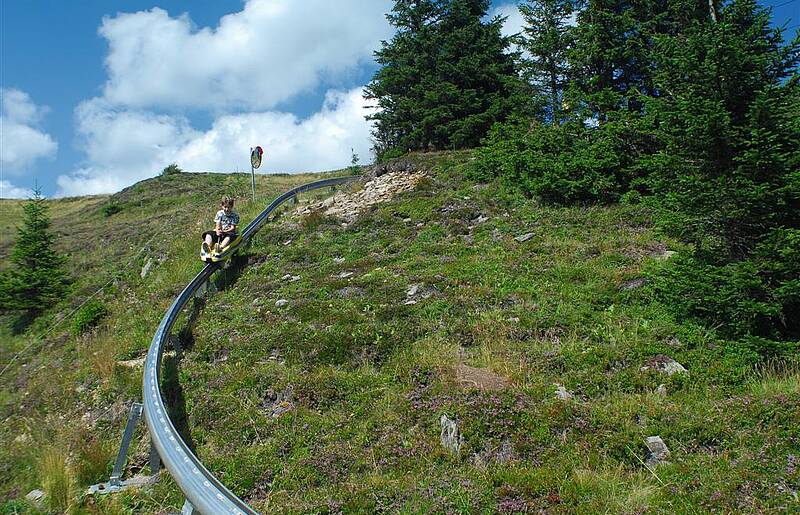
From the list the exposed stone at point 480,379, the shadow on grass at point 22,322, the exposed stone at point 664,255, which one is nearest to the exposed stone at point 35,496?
the exposed stone at point 480,379

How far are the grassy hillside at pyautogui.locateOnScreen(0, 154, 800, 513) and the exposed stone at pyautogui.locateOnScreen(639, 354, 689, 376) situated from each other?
51 millimetres

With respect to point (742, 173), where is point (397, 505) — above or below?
below

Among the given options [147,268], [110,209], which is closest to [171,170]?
[110,209]

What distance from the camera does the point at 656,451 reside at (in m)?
5.36

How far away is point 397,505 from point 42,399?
7.92 meters

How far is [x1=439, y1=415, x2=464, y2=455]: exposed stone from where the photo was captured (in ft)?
18.7

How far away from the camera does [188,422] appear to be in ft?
23.8

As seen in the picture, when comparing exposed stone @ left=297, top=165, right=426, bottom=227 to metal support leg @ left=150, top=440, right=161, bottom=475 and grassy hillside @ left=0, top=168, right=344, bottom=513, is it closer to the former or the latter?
grassy hillside @ left=0, top=168, right=344, bottom=513

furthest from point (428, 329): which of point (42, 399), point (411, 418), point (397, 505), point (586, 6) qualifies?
point (586, 6)

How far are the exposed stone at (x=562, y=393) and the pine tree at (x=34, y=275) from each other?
753 inches

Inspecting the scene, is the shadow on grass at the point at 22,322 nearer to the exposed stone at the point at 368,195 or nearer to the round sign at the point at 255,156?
the round sign at the point at 255,156

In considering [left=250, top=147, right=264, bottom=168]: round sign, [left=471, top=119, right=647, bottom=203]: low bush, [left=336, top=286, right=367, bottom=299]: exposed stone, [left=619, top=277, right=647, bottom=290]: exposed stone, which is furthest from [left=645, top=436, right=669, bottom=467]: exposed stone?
[left=250, top=147, right=264, bottom=168]: round sign

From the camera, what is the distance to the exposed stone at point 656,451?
526 cm

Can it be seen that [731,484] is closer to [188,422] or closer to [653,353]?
[653,353]
